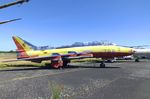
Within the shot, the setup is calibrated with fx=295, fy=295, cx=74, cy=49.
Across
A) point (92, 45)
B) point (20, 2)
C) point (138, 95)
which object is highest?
point (20, 2)

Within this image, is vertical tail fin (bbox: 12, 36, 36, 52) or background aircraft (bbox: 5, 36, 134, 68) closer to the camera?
background aircraft (bbox: 5, 36, 134, 68)

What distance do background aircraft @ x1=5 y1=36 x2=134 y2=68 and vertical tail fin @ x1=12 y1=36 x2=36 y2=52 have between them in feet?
Result: 1.70

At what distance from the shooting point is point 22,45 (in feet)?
125

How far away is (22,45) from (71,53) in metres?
6.78

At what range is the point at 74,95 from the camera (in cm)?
1298

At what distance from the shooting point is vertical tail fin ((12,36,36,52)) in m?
37.8

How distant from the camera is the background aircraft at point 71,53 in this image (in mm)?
34844

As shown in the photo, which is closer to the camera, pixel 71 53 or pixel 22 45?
pixel 71 53

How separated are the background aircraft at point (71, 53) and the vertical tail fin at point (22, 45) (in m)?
0.52

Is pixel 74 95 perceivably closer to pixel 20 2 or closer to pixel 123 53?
pixel 20 2

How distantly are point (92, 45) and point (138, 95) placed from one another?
2317 cm

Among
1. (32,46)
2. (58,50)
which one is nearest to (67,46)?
(58,50)

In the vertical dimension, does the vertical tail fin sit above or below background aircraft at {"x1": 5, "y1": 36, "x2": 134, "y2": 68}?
above

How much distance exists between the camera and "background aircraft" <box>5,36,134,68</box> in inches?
1372
